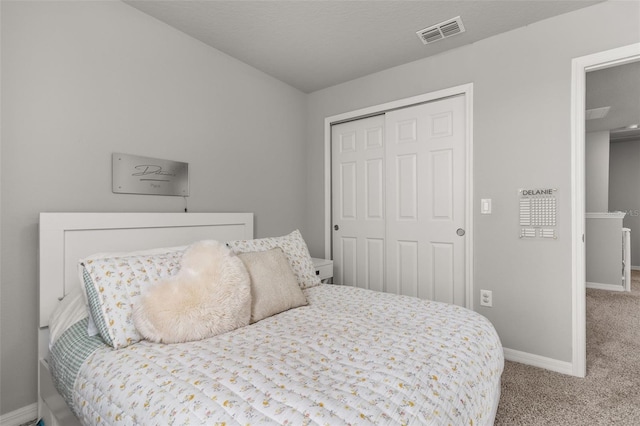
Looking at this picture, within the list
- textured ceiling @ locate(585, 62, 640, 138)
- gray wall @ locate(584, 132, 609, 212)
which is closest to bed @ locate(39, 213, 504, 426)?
textured ceiling @ locate(585, 62, 640, 138)

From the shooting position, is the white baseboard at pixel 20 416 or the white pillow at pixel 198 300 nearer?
the white pillow at pixel 198 300

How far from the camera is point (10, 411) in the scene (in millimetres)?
1686

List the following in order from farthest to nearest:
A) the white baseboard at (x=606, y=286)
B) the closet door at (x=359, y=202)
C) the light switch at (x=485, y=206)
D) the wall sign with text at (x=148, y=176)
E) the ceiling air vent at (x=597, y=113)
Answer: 1. the white baseboard at (x=606, y=286)
2. the ceiling air vent at (x=597, y=113)
3. the closet door at (x=359, y=202)
4. the light switch at (x=485, y=206)
5. the wall sign with text at (x=148, y=176)

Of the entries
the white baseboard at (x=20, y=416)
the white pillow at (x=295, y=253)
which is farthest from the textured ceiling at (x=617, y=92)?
the white baseboard at (x=20, y=416)

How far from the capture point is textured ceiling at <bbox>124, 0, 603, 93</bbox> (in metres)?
2.11

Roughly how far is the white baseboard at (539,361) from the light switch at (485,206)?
1.07 metres

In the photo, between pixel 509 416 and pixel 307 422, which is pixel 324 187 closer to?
pixel 509 416

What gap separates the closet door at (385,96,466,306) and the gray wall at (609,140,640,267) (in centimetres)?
598

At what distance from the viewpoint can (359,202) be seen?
10.9 ft

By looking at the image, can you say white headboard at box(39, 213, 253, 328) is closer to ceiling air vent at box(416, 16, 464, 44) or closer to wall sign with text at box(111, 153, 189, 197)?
wall sign with text at box(111, 153, 189, 197)

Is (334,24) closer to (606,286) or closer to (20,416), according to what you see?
(20,416)

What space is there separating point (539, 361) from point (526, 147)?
5.12 feet

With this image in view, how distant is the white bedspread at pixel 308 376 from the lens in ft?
2.80

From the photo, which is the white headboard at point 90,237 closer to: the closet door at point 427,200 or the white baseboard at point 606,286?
the closet door at point 427,200
